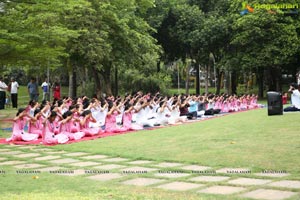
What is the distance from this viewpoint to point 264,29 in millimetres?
27562

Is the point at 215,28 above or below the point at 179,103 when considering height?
above

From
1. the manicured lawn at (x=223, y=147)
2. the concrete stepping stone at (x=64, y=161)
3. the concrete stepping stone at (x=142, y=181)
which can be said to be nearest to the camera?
the concrete stepping stone at (x=142, y=181)

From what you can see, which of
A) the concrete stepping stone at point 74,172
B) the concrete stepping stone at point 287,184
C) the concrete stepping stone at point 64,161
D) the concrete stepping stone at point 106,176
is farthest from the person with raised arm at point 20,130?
the concrete stepping stone at point 287,184

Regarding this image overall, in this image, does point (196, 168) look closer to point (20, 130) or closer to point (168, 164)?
point (168, 164)

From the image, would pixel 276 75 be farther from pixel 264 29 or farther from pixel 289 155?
pixel 289 155

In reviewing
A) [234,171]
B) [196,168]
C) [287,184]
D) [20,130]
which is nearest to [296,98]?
[20,130]

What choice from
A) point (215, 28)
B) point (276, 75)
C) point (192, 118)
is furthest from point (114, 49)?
point (276, 75)

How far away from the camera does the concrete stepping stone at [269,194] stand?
4816mm

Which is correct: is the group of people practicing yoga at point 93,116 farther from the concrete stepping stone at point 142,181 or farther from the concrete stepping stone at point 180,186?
the concrete stepping stone at point 180,186

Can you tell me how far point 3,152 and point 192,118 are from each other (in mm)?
10174

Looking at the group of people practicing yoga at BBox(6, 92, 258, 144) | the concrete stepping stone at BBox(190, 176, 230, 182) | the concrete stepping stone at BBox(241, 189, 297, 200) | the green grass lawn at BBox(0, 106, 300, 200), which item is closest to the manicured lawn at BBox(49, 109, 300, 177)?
the green grass lawn at BBox(0, 106, 300, 200)

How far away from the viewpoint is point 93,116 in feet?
47.7

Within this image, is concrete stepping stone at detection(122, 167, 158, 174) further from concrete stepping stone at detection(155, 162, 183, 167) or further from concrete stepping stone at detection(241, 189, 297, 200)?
concrete stepping stone at detection(241, 189, 297, 200)

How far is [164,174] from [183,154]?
5.45 feet
